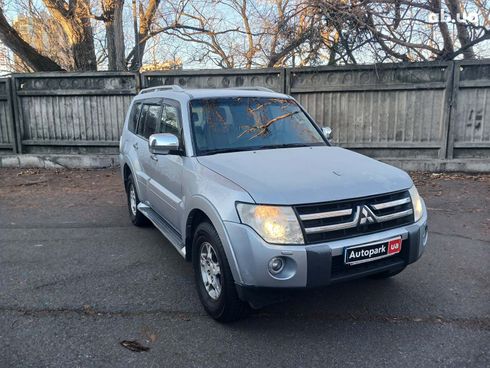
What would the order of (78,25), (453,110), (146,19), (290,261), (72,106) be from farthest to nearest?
1. (146,19)
2. (78,25)
3. (72,106)
4. (453,110)
5. (290,261)

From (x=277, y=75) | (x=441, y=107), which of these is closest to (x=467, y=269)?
(x=441, y=107)

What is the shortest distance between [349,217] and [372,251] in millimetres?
303

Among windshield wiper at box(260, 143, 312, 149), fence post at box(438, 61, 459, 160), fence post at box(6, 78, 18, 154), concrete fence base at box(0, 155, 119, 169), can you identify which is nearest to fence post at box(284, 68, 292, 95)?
fence post at box(438, 61, 459, 160)

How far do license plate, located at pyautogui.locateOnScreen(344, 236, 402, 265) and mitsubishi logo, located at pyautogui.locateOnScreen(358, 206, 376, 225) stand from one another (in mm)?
166

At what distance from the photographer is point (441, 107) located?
8.88m

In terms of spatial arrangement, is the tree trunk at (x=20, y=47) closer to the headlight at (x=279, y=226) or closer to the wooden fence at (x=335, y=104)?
the wooden fence at (x=335, y=104)

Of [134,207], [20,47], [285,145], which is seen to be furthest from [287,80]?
[20,47]

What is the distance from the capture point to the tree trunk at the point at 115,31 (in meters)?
12.2

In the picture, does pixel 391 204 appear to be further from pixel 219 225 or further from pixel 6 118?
pixel 6 118

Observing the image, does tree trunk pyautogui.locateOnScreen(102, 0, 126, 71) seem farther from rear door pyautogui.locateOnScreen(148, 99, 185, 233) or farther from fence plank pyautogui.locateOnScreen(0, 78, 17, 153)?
rear door pyautogui.locateOnScreen(148, 99, 185, 233)

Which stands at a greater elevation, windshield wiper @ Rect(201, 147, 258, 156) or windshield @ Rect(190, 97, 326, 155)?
windshield @ Rect(190, 97, 326, 155)

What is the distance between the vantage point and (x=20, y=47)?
37.9ft

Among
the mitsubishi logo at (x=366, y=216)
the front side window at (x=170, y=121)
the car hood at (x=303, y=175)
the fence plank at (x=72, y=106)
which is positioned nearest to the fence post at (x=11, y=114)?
the fence plank at (x=72, y=106)

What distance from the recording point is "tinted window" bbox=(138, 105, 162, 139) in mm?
5032
